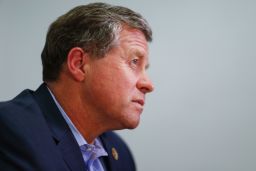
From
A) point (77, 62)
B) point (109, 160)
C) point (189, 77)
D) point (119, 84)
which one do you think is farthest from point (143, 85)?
point (189, 77)

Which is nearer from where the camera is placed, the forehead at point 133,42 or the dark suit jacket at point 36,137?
the dark suit jacket at point 36,137

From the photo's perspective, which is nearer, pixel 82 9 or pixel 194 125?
pixel 82 9

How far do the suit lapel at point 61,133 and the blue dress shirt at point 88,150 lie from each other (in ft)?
0.10

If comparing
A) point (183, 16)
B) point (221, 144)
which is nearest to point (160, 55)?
point (183, 16)

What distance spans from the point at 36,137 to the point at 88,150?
0.89 ft

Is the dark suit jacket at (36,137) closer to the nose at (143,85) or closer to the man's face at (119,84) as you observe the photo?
the man's face at (119,84)

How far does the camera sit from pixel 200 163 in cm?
152

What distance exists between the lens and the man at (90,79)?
3.21 feet

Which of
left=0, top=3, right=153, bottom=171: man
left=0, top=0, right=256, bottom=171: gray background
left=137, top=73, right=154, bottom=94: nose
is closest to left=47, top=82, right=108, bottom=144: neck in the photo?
left=0, top=3, right=153, bottom=171: man

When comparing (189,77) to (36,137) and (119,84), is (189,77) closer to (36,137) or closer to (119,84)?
(119,84)

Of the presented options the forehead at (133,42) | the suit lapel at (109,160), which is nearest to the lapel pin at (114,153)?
the suit lapel at (109,160)

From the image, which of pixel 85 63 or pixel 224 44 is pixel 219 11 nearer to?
pixel 224 44

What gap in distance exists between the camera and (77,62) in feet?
3.35

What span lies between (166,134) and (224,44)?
0.54 metres
